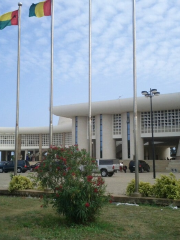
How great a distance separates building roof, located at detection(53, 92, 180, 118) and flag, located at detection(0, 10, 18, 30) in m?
30.3

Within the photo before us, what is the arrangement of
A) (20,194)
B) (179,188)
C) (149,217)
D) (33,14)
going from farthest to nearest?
(33,14), (20,194), (179,188), (149,217)

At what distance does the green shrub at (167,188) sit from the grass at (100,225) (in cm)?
75

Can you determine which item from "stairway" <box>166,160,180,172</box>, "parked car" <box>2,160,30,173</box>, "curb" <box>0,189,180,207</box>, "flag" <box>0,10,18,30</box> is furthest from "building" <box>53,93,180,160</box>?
"curb" <box>0,189,180,207</box>

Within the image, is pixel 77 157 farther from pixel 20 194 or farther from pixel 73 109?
pixel 73 109

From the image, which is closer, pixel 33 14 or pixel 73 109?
pixel 33 14

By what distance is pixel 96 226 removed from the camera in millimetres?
7422

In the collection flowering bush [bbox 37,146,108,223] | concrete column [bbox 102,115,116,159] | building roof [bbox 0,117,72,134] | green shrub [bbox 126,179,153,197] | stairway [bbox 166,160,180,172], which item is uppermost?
building roof [bbox 0,117,72,134]

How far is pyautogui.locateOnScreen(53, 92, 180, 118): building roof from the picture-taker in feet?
143

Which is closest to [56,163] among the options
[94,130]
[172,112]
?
[172,112]

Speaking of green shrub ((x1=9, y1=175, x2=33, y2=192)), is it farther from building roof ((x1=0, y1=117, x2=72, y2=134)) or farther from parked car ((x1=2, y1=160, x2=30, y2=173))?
building roof ((x1=0, y1=117, x2=72, y2=134))

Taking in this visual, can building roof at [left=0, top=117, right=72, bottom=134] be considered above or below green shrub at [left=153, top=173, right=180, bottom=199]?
above

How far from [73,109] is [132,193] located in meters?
39.9

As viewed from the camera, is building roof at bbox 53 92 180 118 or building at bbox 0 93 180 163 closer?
building roof at bbox 53 92 180 118

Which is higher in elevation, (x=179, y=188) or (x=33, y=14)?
(x=33, y=14)
